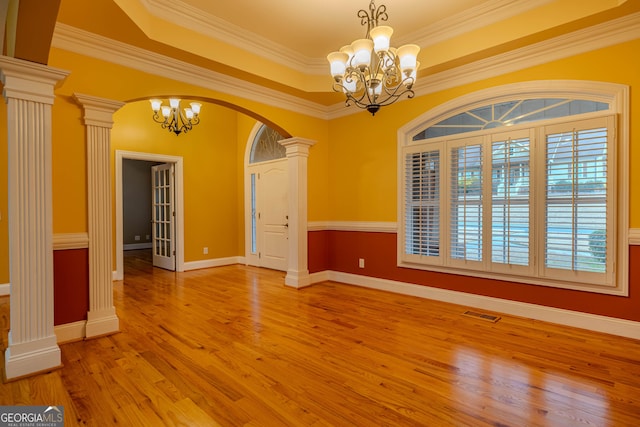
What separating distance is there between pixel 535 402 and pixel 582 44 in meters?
3.11

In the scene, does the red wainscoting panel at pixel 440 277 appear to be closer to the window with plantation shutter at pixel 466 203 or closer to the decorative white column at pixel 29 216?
the window with plantation shutter at pixel 466 203

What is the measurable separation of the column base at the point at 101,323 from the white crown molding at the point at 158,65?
7.64 feet

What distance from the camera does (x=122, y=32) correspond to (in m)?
2.83

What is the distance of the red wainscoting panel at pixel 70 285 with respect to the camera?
2.78 metres

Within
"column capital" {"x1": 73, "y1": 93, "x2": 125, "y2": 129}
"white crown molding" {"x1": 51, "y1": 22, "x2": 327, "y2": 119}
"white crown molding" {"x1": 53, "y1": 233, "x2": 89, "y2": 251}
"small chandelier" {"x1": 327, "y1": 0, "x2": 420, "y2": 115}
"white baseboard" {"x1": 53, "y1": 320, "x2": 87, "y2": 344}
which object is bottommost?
"white baseboard" {"x1": 53, "y1": 320, "x2": 87, "y2": 344}

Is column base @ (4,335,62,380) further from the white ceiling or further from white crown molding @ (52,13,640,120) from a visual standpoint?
the white ceiling

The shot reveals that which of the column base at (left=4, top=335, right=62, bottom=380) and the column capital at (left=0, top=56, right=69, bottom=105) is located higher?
the column capital at (left=0, top=56, right=69, bottom=105)

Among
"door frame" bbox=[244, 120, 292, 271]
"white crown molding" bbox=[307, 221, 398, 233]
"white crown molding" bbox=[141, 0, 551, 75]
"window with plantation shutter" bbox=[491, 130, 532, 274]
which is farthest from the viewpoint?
"door frame" bbox=[244, 120, 292, 271]

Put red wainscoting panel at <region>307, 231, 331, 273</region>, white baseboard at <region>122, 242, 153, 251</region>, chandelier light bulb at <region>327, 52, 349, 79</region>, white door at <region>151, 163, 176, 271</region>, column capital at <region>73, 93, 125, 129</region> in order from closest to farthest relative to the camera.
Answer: chandelier light bulb at <region>327, 52, 349, 79</region> < column capital at <region>73, 93, 125, 129</region> < red wainscoting panel at <region>307, 231, 331, 273</region> < white door at <region>151, 163, 176, 271</region> < white baseboard at <region>122, 242, 153, 251</region>

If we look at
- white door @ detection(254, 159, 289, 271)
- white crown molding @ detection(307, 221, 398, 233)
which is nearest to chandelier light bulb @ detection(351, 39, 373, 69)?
white crown molding @ detection(307, 221, 398, 233)

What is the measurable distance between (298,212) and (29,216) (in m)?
3.04

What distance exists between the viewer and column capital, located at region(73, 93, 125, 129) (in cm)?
285

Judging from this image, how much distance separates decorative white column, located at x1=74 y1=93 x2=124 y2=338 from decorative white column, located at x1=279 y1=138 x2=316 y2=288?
2.31 m

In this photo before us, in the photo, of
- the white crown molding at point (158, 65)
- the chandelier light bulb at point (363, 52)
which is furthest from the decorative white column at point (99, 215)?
the chandelier light bulb at point (363, 52)
